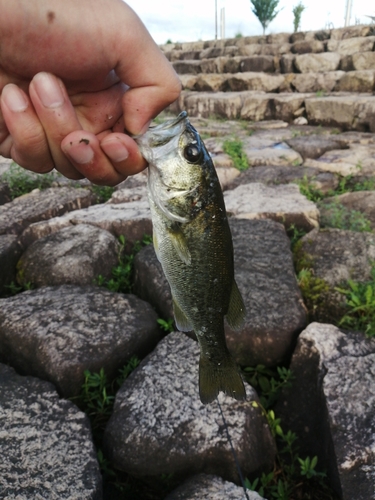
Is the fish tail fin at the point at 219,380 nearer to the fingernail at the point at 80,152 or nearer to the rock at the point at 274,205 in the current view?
the fingernail at the point at 80,152

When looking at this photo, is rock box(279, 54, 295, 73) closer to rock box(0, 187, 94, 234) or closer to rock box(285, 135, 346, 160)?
rock box(285, 135, 346, 160)

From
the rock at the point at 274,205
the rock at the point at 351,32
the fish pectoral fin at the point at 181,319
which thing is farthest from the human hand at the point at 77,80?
the rock at the point at 351,32

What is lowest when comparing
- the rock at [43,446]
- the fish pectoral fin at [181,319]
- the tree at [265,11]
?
the rock at [43,446]

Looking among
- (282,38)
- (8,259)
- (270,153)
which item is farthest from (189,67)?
(8,259)

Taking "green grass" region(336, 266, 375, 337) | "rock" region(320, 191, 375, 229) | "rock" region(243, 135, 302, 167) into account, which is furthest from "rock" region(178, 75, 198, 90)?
"green grass" region(336, 266, 375, 337)

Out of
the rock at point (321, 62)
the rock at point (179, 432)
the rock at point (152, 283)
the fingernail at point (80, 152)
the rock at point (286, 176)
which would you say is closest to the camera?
the fingernail at point (80, 152)

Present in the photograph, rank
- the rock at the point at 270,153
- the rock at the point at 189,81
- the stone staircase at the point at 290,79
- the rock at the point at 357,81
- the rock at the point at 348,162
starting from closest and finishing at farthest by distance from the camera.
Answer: the rock at the point at 348,162, the rock at the point at 270,153, the stone staircase at the point at 290,79, the rock at the point at 357,81, the rock at the point at 189,81
